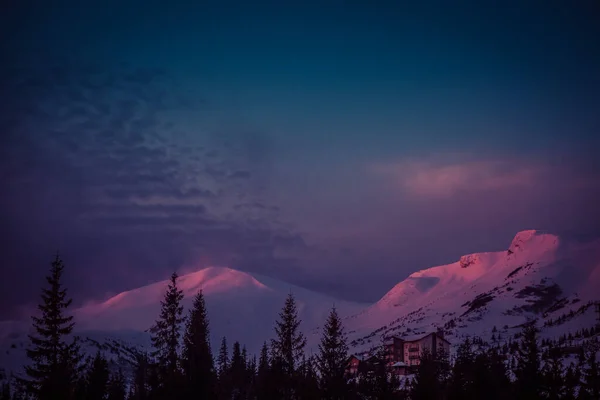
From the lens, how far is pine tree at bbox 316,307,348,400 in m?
44.4

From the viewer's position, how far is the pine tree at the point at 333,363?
44.4 meters

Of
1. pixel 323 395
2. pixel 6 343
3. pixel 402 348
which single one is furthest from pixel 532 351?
pixel 6 343

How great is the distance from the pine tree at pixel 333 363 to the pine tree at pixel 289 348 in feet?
8.33

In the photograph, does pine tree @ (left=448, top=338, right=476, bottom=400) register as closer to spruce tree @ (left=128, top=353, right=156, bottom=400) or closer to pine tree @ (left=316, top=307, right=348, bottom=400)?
pine tree @ (left=316, top=307, right=348, bottom=400)

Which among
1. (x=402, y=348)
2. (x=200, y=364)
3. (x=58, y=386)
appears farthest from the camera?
(x=402, y=348)

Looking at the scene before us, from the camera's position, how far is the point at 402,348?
160 meters

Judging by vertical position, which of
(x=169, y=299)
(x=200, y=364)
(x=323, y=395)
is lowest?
(x=323, y=395)

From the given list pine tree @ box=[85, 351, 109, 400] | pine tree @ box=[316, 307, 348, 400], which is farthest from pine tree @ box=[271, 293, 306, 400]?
pine tree @ box=[85, 351, 109, 400]

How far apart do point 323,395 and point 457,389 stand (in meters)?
11.6

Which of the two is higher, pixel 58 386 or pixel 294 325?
pixel 294 325

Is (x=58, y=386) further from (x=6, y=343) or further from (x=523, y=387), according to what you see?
(x=6, y=343)

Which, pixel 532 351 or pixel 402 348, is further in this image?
pixel 402 348

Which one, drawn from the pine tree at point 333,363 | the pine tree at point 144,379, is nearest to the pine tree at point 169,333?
the pine tree at point 144,379

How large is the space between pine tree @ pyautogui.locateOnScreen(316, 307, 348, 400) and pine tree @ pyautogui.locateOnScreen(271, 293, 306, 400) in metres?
2.54
